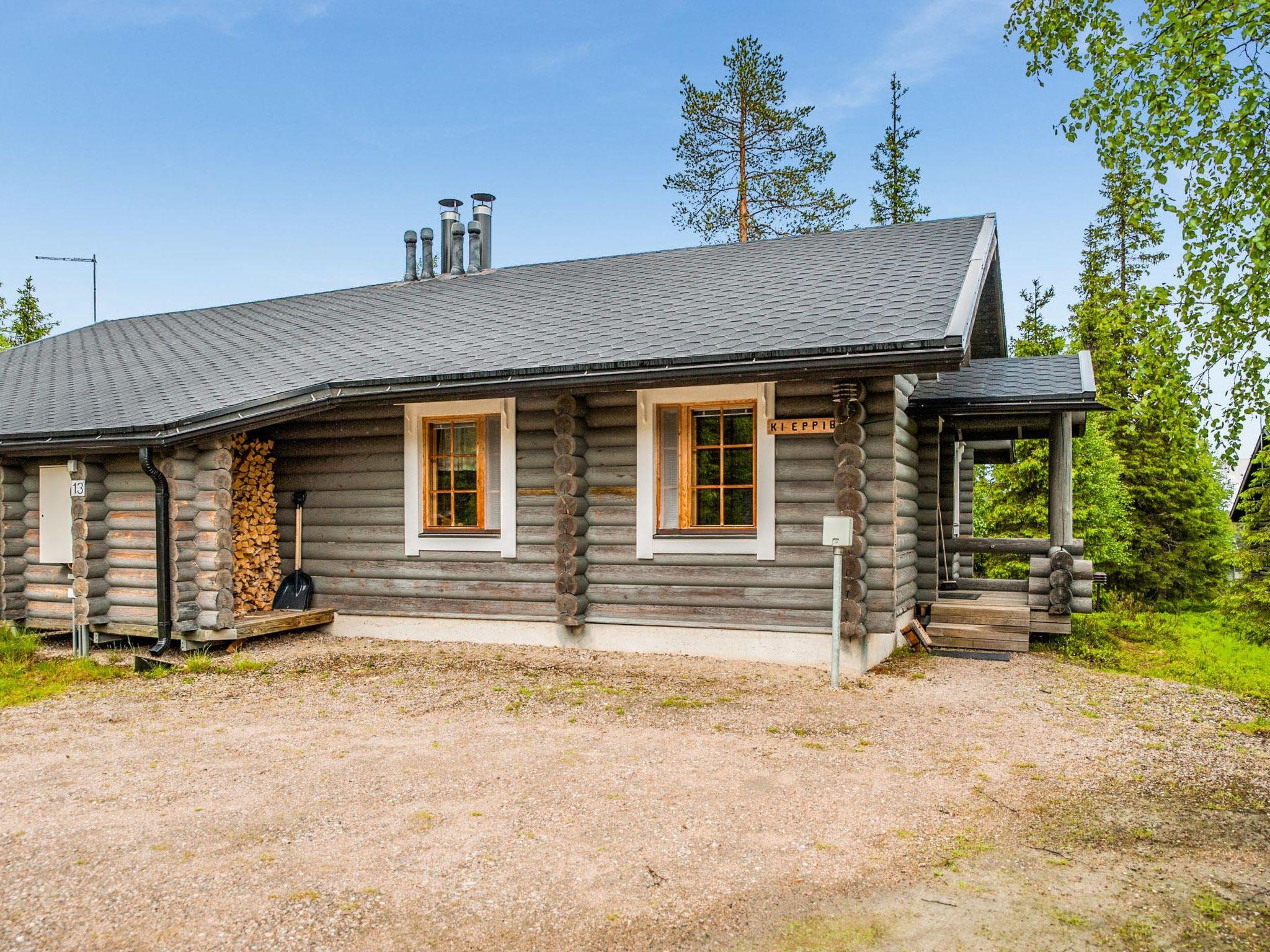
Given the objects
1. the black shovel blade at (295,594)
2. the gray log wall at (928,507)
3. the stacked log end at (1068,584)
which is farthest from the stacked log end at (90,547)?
the stacked log end at (1068,584)

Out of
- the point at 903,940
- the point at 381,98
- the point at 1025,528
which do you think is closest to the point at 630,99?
the point at 381,98

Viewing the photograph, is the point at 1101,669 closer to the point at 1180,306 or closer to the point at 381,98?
the point at 1180,306

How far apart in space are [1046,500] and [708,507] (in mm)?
10520

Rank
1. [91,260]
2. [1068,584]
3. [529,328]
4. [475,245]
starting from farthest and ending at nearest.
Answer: [91,260], [475,245], [529,328], [1068,584]

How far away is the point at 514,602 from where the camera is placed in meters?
9.30

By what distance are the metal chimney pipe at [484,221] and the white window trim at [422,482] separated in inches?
220

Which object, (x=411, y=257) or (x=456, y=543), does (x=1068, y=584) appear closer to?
(x=456, y=543)

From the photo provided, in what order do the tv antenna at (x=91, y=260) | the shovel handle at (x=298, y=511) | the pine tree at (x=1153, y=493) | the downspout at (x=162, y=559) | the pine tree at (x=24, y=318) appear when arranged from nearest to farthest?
the downspout at (x=162, y=559) < the shovel handle at (x=298, y=511) < the pine tree at (x=1153, y=493) < the tv antenna at (x=91, y=260) < the pine tree at (x=24, y=318)

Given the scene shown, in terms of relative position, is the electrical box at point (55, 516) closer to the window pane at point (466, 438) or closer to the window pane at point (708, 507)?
the window pane at point (466, 438)

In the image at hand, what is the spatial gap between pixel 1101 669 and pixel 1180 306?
3944 mm

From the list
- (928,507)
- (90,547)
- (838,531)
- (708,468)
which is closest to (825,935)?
(838,531)

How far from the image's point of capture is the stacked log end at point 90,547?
912 centimetres

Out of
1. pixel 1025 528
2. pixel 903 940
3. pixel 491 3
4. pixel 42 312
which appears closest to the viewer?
pixel 903 940

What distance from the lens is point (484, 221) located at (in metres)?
14.9
